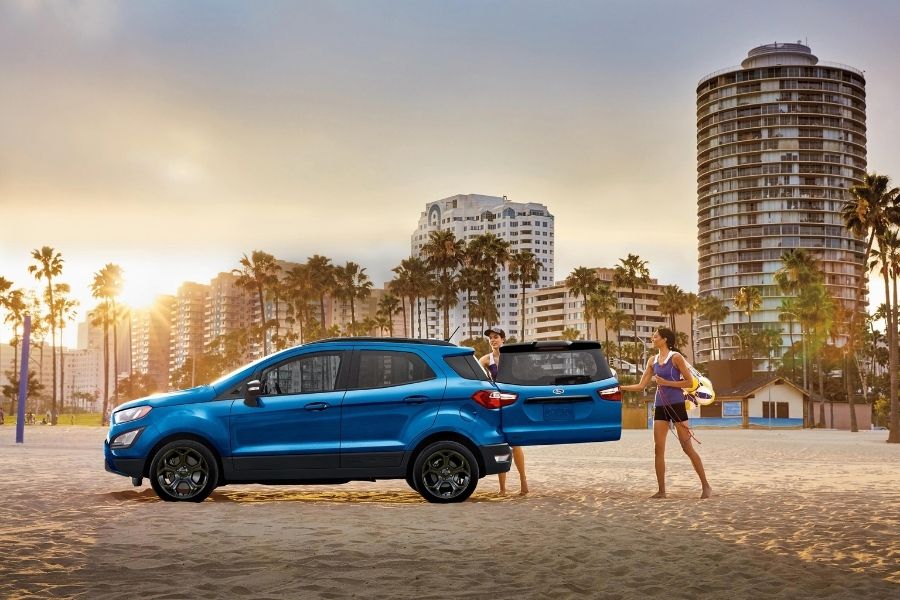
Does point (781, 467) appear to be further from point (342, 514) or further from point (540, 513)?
point (342, 514)

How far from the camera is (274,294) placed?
355ft

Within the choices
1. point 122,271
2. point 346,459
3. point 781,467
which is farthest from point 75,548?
point 122,271

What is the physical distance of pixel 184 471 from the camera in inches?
448

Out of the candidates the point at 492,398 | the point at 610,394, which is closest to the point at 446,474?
the point at 492,398

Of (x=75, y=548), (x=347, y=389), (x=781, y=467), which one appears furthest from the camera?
(x=781, y=467)

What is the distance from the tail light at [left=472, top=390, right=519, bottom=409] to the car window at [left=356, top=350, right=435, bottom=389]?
579 mm

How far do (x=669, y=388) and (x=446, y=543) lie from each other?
4467 millimetres

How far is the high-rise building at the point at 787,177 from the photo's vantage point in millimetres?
193125

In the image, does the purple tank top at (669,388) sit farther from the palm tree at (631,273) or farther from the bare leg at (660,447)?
the palm tree at (631,273)

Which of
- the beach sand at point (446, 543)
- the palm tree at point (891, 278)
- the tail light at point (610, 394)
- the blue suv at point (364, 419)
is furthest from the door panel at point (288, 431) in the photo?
the palm tree at point (891, 278)

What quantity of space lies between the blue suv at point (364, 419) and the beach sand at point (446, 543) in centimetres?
43

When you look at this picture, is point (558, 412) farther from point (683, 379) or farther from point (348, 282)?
point (348, 282)

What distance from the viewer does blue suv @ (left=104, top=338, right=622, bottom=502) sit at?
11.2 metres

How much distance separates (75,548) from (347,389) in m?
3.87
